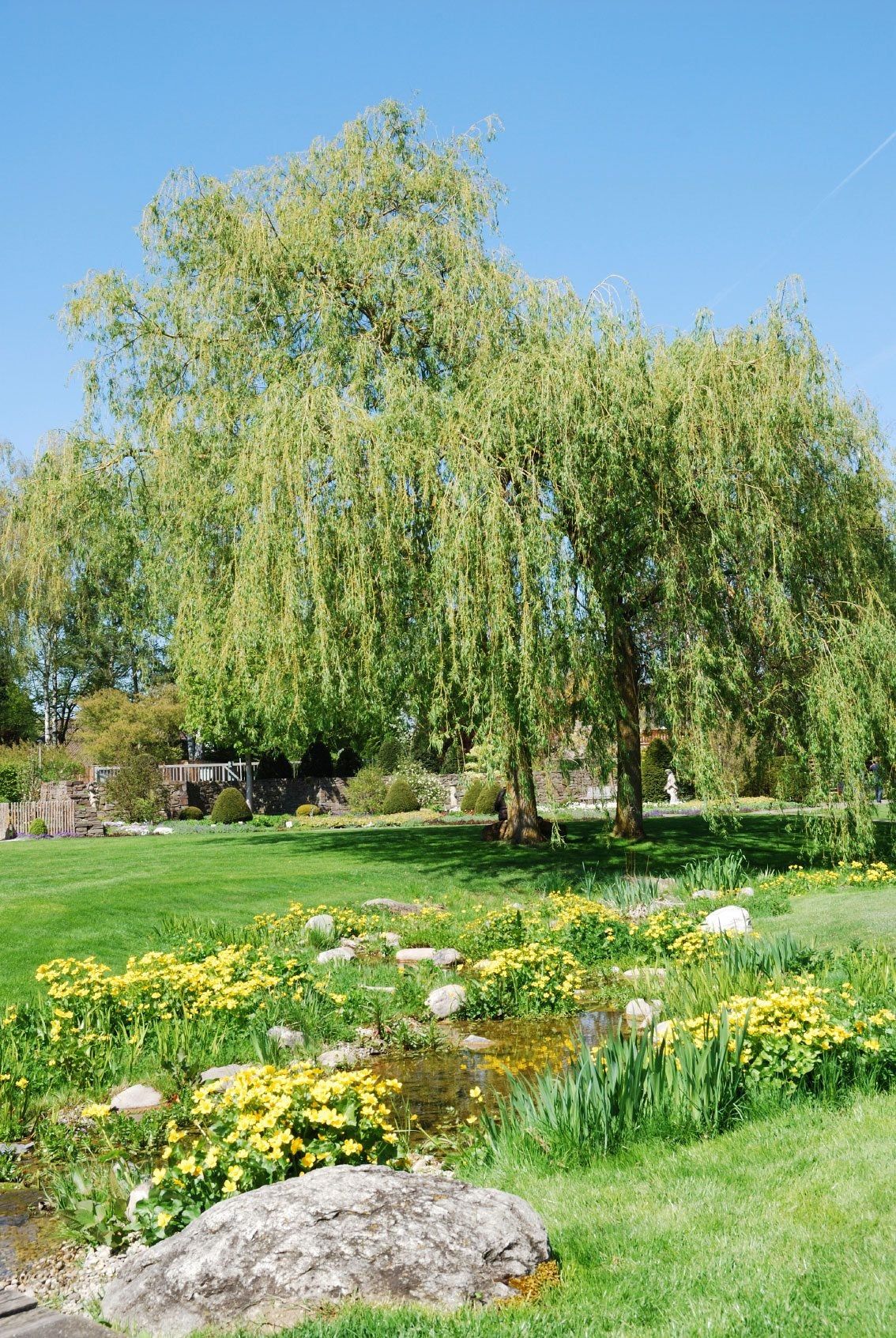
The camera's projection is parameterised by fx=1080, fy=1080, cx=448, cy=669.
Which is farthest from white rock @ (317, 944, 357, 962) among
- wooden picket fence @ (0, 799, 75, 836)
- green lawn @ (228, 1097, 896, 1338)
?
wooden picket fence @ (0, 799, 75, 836)

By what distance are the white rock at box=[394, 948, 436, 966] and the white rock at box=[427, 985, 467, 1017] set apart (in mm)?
1198

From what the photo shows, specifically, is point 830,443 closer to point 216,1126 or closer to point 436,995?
point 436,995

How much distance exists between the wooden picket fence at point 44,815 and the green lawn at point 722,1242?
22068 millimetres

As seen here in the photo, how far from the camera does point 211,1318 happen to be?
327cm

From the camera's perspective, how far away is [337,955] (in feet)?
31.5

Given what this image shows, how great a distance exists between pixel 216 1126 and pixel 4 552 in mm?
34740

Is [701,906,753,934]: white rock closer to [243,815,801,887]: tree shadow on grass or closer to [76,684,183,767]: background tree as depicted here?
[243,815,801,887]: tree shadow on grass

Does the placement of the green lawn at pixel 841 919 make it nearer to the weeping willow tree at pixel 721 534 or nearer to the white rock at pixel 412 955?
the weeping willow tree at pixel 721 534

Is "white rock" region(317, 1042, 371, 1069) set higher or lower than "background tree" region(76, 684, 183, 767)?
lower

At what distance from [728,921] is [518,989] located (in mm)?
2450

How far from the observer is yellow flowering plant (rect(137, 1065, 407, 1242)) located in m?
4.01

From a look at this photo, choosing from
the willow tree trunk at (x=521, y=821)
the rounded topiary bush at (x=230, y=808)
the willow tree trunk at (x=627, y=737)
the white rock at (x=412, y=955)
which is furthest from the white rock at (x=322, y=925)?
the rounded topiary bush at (x=230, y=808)

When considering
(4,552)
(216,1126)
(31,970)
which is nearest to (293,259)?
(31,970)

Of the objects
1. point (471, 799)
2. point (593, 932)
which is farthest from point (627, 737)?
point (471, 799)
